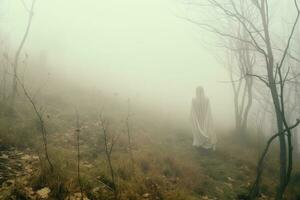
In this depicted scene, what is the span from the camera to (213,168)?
7832 mm

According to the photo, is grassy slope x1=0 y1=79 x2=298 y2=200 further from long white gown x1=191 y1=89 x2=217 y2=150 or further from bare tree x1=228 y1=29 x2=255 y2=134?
bare tree x1=228 y1=29 x2=255 y2=134

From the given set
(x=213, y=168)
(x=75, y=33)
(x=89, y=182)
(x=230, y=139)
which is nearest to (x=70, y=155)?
(x=89, y=182)

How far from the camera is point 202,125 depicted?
31.9 feet

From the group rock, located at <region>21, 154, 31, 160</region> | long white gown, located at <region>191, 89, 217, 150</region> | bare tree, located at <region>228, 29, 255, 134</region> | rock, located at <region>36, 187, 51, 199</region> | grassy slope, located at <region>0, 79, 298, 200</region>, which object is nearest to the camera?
rock, located at <region>36, 187, 51, 199</region>

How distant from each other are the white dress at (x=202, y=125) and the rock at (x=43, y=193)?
5.90m

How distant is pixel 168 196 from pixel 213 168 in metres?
3.28

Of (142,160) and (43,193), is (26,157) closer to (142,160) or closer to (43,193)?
(43,193)

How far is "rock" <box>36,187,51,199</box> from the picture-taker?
430 cm

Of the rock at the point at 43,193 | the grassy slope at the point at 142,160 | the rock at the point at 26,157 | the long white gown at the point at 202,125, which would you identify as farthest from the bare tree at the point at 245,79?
the rock at the point at 43,193

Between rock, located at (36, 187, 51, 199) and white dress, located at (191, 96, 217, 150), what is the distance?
19.4 feet

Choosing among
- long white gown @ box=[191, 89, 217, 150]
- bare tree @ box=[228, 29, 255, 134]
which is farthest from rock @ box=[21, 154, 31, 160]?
bare tree @ box=[228, 29, 255, 134]

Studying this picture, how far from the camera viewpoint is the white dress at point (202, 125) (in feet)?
31.0

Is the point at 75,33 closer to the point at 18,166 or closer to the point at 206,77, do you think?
the point at 206,77

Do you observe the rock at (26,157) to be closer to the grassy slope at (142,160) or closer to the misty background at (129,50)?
the grassy slope at (142,160)
